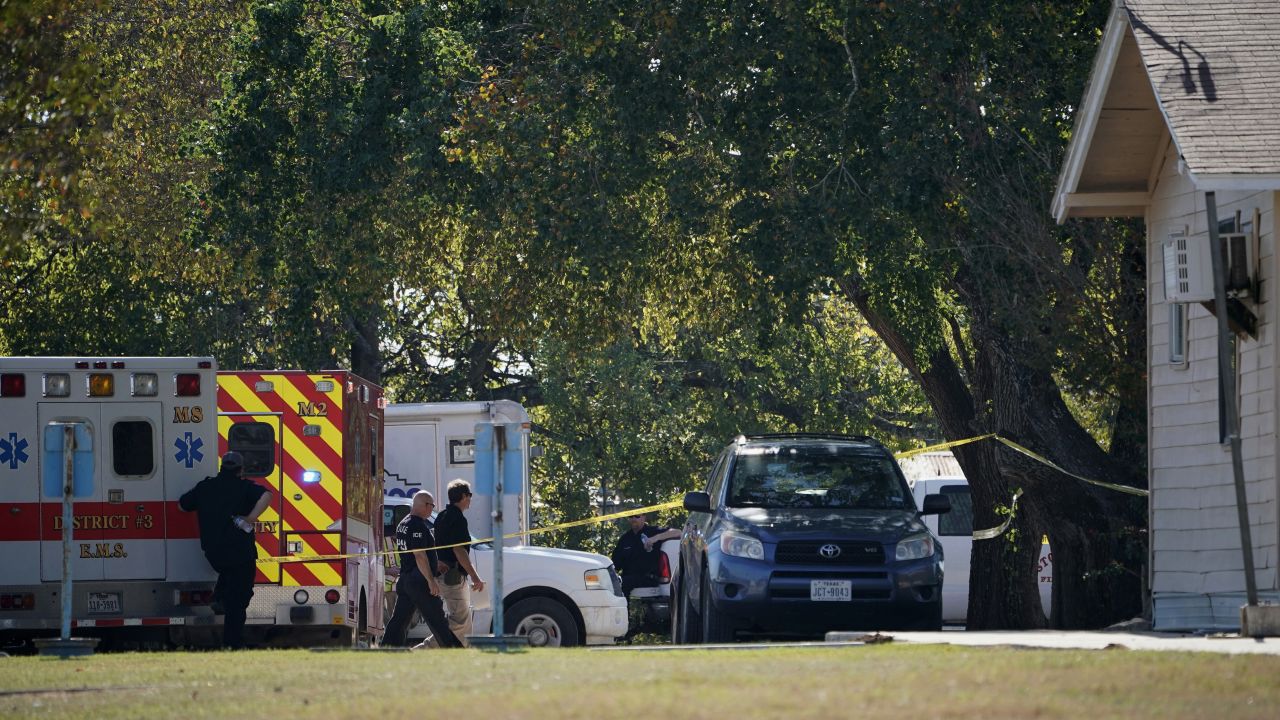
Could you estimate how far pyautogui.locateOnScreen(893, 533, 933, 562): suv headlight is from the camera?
15586mm

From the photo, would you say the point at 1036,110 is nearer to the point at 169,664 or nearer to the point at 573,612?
the point at 573,612

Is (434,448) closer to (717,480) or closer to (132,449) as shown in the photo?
(717,480)

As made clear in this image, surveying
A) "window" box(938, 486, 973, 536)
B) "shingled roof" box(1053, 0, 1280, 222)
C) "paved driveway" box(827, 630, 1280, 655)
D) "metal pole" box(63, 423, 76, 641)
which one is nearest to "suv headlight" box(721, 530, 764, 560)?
"paved driveway" box(827, 630, 1280, 655)

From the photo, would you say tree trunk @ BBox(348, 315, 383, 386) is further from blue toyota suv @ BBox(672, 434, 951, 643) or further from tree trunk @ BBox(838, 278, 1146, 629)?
blue toyota suv @ BBox(672, 434, 951, 643)

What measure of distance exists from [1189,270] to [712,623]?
188 inches

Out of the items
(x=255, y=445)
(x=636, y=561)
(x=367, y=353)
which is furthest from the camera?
(x=367, y=353)

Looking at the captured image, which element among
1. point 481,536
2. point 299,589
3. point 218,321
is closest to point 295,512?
point 299,589

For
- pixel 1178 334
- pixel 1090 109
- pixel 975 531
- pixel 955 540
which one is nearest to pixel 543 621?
pixel 975 531

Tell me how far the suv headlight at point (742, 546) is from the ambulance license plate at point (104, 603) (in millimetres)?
5304

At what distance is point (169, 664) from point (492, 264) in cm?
1311

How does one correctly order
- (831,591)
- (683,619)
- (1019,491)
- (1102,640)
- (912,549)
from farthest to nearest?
(1019,491) → (683,619) → (912,549) → (831,591) → (1102,640)

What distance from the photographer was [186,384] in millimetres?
16578

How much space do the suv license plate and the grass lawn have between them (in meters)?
2.83

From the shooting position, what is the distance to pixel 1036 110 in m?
19.0
